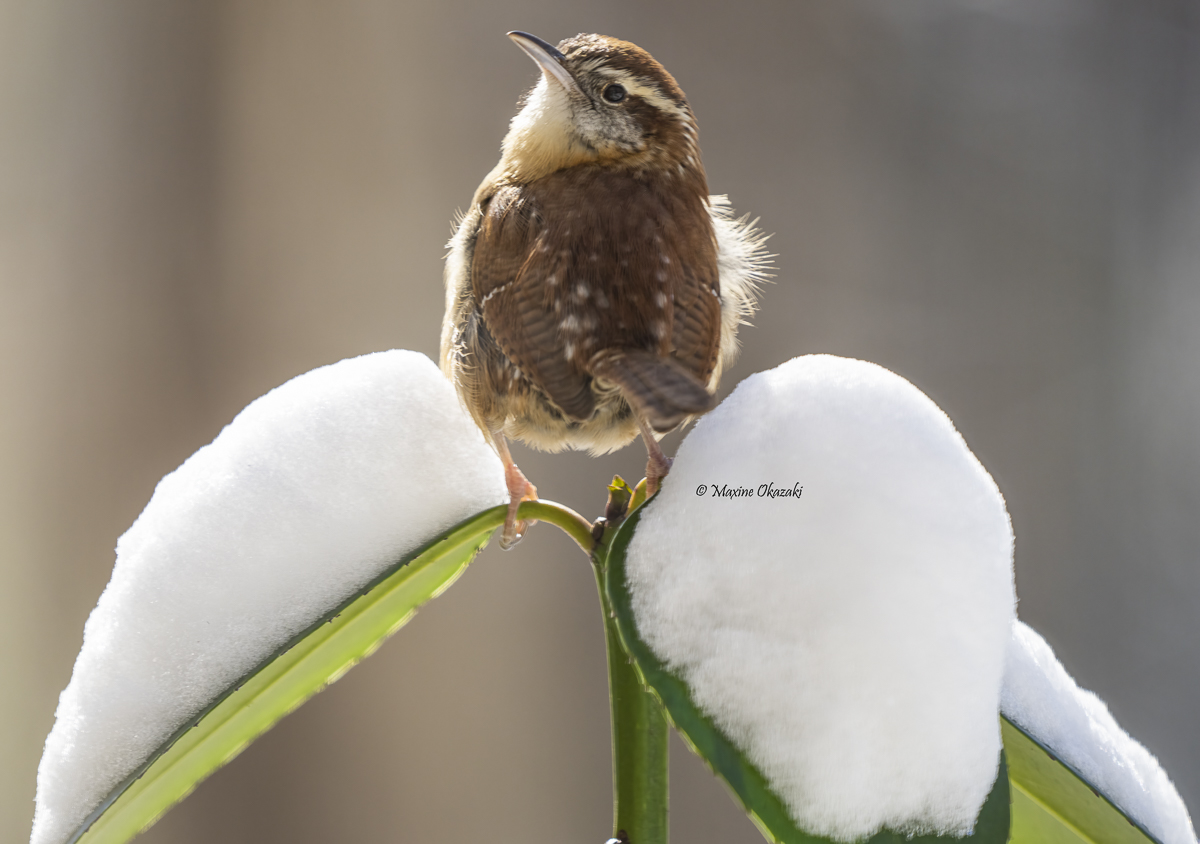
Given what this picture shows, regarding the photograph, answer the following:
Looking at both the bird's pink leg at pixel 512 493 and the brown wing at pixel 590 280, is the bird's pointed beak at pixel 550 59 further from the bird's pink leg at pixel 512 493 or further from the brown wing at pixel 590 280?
the bird's pink leg at pixel 512 493

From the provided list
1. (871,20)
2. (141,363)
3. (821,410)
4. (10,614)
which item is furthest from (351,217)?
(821,410)

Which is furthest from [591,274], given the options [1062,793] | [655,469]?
[1062,793]

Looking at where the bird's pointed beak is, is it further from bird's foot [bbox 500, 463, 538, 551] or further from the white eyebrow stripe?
bird's foot [bbox 500, 463, 538, 551]

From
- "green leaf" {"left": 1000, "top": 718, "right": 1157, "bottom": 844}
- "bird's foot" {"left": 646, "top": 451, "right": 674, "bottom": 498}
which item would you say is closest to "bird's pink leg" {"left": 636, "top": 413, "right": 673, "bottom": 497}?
"bird's foot" {"left": 646, "top": 451, "right": 674, "bottom": 498}

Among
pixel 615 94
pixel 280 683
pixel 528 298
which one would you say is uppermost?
pixel 615 94

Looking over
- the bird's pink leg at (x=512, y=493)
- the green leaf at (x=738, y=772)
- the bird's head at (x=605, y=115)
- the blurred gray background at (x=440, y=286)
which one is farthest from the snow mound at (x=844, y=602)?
the blurred gray background at (x=440, y=286)

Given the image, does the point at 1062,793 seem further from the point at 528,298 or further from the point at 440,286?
the point at 440,286
